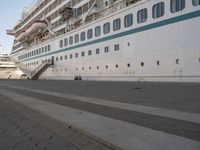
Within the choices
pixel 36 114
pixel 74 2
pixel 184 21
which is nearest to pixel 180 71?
pixel 184 21

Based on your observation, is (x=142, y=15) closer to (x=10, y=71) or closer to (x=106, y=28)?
(x=106, y=28)

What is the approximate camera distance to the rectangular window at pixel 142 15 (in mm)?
24872

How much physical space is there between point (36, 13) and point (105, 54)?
3947cm

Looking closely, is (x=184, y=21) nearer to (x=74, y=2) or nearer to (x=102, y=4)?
(x=102, y=4)

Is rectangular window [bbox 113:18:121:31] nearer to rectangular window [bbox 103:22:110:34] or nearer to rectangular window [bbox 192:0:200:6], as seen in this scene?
rectangular window [bbox 103:22:110:34]

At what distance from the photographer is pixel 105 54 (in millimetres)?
31250

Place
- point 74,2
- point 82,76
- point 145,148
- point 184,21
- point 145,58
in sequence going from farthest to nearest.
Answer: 1. point 74,2
2. point 82,76
3. point 145,58
4. point 184,21
5. point 145,148

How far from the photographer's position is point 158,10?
2341cm

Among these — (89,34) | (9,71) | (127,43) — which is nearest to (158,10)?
(127,43)

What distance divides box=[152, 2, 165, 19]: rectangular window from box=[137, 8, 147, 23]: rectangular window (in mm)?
1065

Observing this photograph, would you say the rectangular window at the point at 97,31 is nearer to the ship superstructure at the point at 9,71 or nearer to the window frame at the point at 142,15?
the window frame at the point at 142,15

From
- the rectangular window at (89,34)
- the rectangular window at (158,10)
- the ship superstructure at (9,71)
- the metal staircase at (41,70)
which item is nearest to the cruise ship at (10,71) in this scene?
the ship superstructure at (9,71)

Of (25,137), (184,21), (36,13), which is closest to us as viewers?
(25,137)

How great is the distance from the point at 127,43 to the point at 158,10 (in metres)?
4.98
